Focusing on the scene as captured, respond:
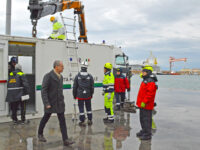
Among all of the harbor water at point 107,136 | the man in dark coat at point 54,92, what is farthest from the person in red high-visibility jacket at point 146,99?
the man in dark coat at point 54,92

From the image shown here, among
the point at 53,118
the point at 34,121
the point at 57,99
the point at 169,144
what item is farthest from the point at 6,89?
the point at 169,144

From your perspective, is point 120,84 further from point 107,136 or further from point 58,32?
point 107,136

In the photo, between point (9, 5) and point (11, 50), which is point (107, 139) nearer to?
point (11, 50)

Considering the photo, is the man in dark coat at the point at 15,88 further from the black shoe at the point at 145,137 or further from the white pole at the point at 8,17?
the black shoe at the point at 145,137

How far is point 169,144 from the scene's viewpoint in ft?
15.6

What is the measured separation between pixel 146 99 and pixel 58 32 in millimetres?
4934

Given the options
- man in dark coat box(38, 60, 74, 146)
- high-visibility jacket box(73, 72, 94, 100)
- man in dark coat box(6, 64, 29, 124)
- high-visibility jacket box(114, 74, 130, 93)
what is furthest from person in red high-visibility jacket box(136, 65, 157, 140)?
high-visibility jacket box(114, 74, 130, 93)

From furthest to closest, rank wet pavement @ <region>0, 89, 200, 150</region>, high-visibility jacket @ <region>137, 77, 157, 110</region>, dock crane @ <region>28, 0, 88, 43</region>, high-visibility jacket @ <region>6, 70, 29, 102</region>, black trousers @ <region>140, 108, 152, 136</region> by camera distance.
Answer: dock crane @ <region>28, 0, 88, 43</region>
high-visibility jacket @ <region>6, 70, 29, 102</region>
black trousers @ <region>140, 108, 152, 136</region>
high-visibility jacket @ <region>137, 77, 157, 110</region>
wet pavement @ <region>0, 89, 200, 150</region>

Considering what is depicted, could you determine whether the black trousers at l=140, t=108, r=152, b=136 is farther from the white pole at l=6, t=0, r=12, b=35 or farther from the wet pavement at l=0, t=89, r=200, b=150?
the white pole at l=6, t=0, r=12, b=35

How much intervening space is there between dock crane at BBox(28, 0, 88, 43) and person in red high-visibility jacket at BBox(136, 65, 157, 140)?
4598 millimetres

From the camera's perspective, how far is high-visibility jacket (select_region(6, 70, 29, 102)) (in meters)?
5.89

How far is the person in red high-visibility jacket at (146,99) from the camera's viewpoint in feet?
16.1

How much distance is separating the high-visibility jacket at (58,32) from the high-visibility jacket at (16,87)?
2.73m

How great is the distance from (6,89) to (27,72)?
1.77 meters
